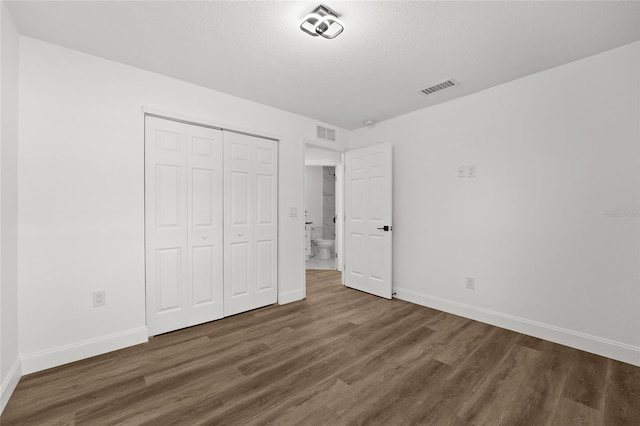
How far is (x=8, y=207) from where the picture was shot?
6.21 ft

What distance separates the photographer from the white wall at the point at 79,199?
83.9 inches

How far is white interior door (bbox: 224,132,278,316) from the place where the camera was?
3242mm

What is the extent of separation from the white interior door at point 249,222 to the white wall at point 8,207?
1631 mm

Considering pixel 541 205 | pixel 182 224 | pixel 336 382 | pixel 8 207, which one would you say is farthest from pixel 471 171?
pixel 8 207

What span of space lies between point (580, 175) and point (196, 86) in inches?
150

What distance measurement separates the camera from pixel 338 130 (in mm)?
4422

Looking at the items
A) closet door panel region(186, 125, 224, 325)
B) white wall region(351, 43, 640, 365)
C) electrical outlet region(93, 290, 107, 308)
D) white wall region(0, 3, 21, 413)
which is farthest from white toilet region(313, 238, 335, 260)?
white wall region(0, 3, 21, 413)

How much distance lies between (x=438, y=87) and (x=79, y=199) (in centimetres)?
356

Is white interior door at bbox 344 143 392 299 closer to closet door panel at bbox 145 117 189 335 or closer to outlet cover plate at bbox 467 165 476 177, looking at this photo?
outlet cover plate at bbox 467 165 476 177

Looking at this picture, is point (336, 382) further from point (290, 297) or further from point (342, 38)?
point (342, 38)

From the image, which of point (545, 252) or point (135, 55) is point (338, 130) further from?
point (545, 252)

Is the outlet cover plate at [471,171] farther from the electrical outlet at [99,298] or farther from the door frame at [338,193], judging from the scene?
the electrical outlet at [99,298]

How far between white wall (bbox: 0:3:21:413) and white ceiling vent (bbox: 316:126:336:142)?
3.02m

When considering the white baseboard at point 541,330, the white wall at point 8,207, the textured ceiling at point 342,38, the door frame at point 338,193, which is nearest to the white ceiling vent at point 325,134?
the door frame at point 338,193
